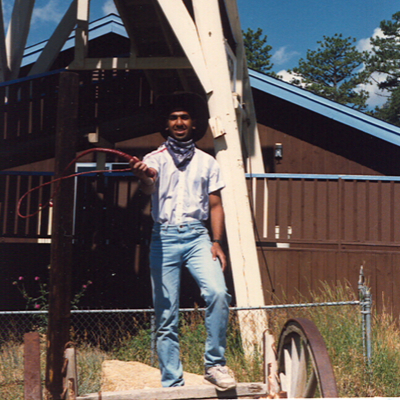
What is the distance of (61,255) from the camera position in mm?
3109

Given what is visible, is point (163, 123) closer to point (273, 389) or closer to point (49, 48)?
point (273, 389)

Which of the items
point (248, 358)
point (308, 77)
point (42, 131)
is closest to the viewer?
point (248, 358)

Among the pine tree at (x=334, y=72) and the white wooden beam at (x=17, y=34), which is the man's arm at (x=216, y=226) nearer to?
the white wooden beam at (x=17, y=34)

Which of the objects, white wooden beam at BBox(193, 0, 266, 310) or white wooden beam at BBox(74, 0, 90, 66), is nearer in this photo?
white wooden beam at BBox(193, 0, 266, 310)

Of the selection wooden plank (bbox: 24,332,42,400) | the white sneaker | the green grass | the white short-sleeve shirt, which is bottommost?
the green grass

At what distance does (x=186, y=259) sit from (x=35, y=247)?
459 cm

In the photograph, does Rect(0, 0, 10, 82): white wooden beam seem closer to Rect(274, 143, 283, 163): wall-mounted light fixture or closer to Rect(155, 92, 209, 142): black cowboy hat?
Rect(155, 92, 209, 142): black cowboy hat

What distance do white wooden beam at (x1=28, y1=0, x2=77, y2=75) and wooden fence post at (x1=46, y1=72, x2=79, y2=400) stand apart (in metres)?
5.60

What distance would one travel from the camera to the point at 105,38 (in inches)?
409

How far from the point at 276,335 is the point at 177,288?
2407mm

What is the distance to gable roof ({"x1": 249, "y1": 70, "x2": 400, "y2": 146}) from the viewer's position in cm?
919

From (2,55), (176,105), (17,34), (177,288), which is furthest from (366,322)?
(17,34)

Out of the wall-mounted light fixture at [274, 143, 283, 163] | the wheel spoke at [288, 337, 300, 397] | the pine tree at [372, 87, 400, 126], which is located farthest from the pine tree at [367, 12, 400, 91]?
the wheel spoke at [288, 337, 300, 397]

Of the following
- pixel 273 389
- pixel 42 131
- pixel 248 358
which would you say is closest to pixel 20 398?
pixel 248 358
